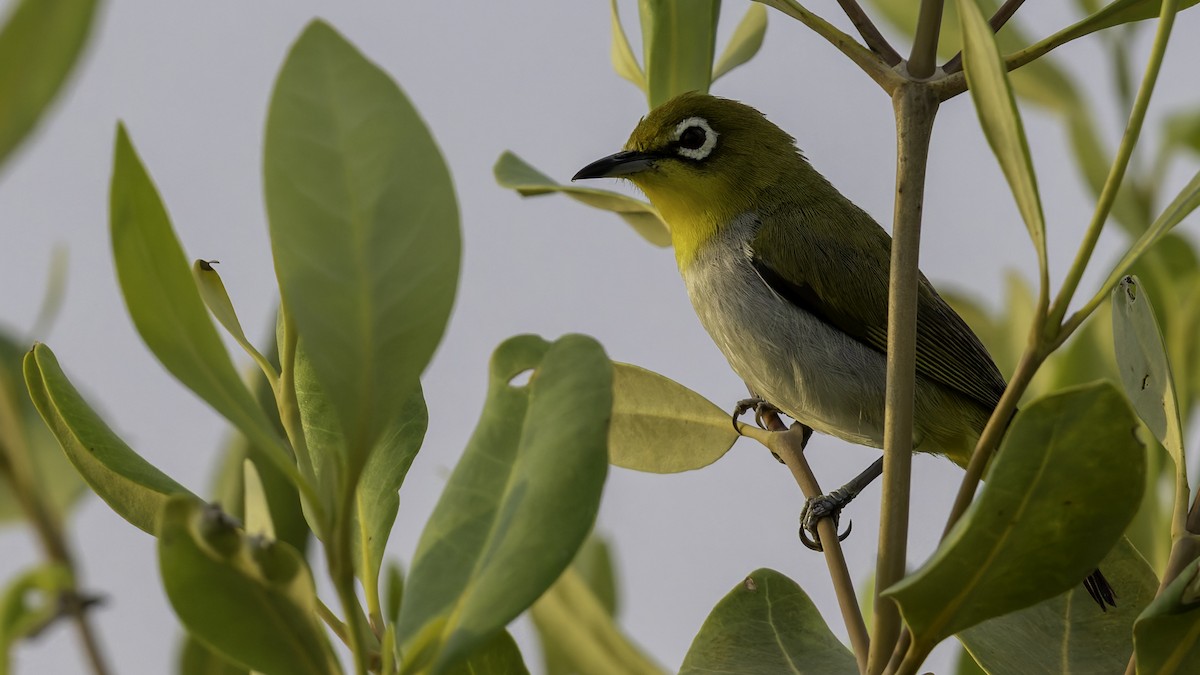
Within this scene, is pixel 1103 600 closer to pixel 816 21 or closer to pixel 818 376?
pixel 816 21

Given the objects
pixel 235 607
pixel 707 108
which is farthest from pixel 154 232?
pixel 707 108

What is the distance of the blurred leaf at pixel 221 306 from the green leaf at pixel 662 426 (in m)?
0.77

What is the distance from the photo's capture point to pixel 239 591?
1139 millimetres

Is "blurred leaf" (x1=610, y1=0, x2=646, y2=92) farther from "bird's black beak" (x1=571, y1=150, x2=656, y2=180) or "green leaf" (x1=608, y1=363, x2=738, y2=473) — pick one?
"bird's black beak" (x1=571, y1=150, x2=656, y2=180)

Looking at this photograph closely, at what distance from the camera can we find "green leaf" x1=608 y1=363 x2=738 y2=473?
212 cm

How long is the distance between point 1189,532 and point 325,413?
1038 millimetres

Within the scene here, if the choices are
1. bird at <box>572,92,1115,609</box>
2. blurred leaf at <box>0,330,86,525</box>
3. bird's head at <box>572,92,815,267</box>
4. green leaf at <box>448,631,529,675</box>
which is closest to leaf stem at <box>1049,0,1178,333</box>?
green leaf at <box>448,631,529,675</box>

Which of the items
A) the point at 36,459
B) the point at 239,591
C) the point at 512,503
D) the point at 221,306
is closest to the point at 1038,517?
the point at 512,503

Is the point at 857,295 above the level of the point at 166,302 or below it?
above

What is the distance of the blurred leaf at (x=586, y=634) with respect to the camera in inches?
75.2

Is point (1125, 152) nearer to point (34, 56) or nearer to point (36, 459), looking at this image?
point (34, 56)

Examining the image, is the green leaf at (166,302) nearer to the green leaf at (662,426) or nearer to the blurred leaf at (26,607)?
the blurred leaf at (26,607)

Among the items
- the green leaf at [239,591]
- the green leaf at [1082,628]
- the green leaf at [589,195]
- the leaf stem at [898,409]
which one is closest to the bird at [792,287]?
the green leaf at [589,195]

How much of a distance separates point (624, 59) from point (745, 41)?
0.78 feet
